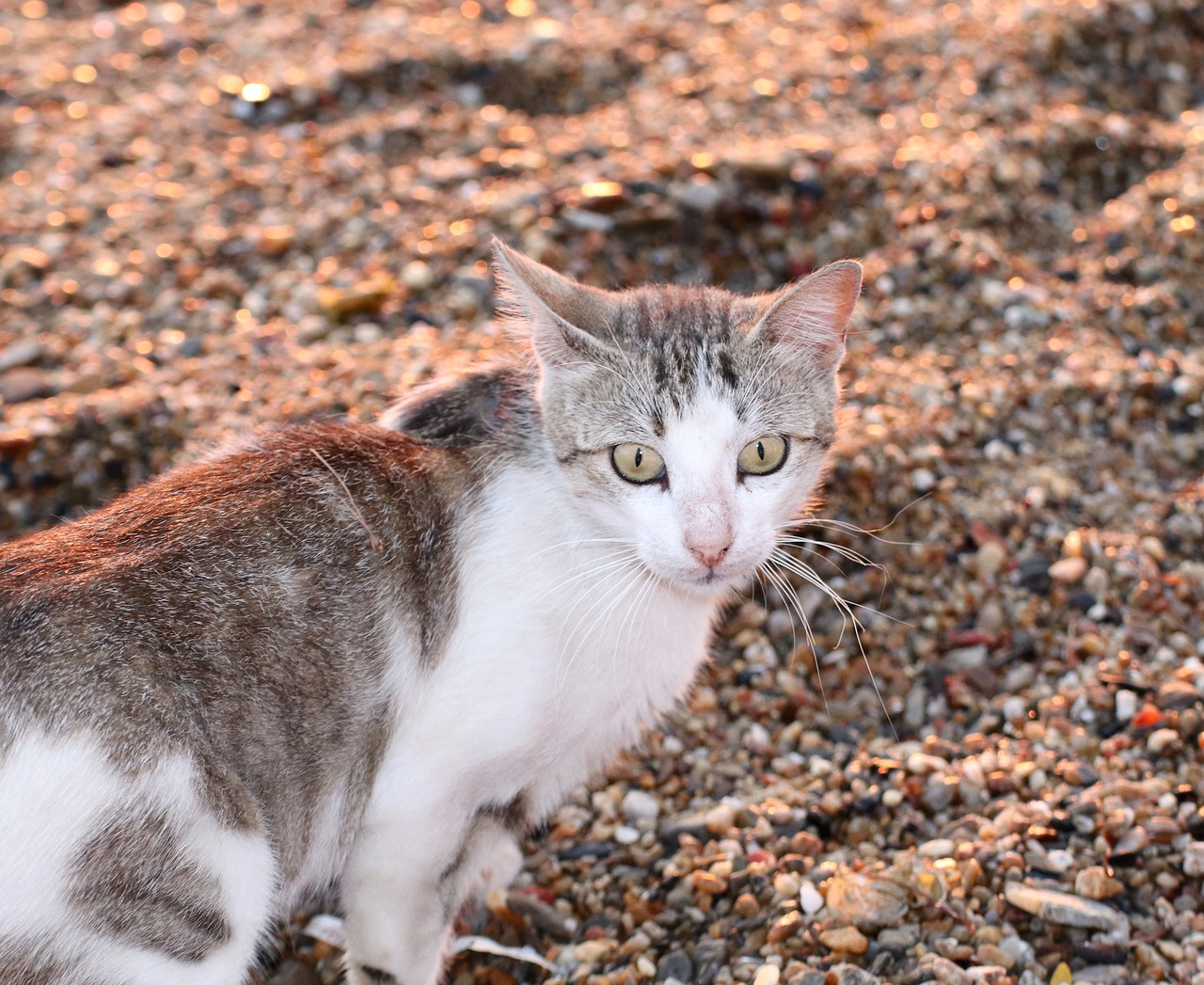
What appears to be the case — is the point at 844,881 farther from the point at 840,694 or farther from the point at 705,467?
the point at 705,467

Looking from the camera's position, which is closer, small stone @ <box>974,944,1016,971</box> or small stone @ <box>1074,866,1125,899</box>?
small stone @ <box>974,944,1016,971</box>

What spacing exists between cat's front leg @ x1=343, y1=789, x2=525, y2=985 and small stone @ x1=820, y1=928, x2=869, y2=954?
797 millimetres

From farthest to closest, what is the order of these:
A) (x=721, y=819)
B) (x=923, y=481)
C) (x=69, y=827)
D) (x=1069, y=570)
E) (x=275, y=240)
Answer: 1. (x=275, y=240)
2. (x=923, y=481)
3. (x=1069, y=570)
4. (x=721, y=819)
5. (x=69, y=827)

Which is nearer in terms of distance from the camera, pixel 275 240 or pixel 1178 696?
pixel 1178 696

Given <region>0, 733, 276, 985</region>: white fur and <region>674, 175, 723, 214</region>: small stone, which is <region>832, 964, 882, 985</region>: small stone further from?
<region>674, 175, 723, 214</region>: small stone

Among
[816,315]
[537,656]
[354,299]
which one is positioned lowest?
[354,299]

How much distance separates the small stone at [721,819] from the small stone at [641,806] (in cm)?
17

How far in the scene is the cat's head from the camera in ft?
8.29

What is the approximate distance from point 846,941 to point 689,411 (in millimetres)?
1251

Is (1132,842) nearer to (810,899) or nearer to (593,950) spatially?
(810,899)

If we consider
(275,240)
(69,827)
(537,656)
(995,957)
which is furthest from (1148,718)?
(275,240)

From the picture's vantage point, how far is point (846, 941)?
270cm

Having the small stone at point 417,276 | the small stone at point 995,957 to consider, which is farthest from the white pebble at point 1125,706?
the small stone at point 417,276

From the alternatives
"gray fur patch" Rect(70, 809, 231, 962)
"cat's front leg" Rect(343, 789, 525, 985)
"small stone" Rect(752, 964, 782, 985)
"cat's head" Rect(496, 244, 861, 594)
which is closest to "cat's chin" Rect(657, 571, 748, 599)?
"cat's head" Rect(496, 244, 861, 594)
